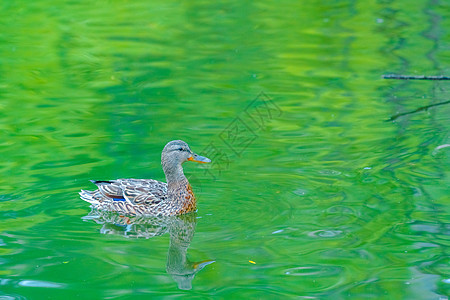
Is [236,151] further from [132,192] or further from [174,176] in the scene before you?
[132,192]

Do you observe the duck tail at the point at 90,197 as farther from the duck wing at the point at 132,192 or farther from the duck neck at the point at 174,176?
the duck neck at the point at 174,176

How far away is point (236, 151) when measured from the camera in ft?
31.2

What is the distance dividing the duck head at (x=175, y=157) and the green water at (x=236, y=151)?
0.39 metres

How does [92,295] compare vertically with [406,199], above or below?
above

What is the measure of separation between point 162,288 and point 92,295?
579 mm

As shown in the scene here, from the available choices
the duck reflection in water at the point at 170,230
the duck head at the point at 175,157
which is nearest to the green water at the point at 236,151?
the duck reflection in water at the point at 170,230

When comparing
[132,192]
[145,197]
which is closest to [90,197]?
[132,192]

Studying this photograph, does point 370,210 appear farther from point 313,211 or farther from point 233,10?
point 233,10

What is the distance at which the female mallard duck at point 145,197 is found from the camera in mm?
7883

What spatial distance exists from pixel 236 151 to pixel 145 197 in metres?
1.94

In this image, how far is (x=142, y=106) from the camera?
37.7 ft

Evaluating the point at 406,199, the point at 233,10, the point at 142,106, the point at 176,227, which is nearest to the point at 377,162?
the point at 406,199

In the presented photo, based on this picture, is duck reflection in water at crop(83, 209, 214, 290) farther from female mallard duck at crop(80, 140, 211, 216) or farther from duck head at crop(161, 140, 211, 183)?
duck head at crop(161, 140, 211, 183)

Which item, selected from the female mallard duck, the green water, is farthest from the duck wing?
the green water
